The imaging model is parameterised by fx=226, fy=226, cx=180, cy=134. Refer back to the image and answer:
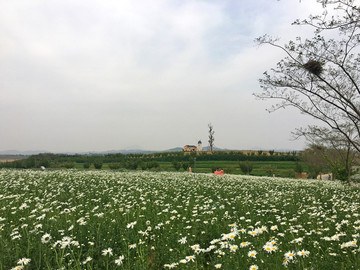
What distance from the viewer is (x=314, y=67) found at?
9.27 meters

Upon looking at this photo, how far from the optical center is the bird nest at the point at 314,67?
9203 mm

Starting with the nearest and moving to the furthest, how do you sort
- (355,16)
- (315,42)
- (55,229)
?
(55,229) < (355,16) < (315,42)

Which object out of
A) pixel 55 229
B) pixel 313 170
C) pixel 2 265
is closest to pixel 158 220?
pixel 55 229

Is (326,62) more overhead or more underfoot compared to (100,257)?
more overhead

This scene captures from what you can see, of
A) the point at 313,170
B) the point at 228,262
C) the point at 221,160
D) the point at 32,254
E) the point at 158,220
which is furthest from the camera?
the point at 221,160

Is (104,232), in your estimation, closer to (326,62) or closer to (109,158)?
(326,62)

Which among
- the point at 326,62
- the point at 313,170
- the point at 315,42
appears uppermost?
the point at 315,42

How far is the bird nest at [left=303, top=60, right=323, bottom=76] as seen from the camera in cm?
920

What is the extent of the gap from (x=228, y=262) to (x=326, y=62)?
10122 mm

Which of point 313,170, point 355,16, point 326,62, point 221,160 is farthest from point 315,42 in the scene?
point 221,160

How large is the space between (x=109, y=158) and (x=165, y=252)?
71.7 metres

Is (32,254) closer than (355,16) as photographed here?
Yes

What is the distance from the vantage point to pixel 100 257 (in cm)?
407

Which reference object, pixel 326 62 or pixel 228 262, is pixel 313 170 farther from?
pixel 228 262
